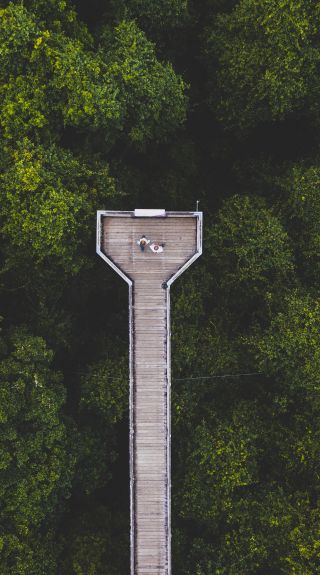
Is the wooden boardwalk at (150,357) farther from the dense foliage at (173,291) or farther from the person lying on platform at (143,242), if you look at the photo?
the dense foliage at (173,291)

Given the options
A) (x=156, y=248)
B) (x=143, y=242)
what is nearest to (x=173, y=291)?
(x=156, y=248)

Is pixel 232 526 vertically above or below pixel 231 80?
below

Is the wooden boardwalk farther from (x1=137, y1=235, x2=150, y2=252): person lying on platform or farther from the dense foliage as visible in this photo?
the dense foliage

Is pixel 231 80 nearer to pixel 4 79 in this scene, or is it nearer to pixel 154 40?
pixel 154 40

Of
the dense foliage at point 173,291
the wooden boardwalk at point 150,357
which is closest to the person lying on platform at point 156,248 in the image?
the wooden boardwalk at point 150,357

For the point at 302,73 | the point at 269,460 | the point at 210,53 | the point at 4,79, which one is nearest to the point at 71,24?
the point at 4,79

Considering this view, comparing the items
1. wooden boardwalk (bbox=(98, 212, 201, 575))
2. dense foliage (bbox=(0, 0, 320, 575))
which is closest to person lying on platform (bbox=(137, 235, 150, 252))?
wooden boardwalk (bbox=(98, 212, 201, 575))
